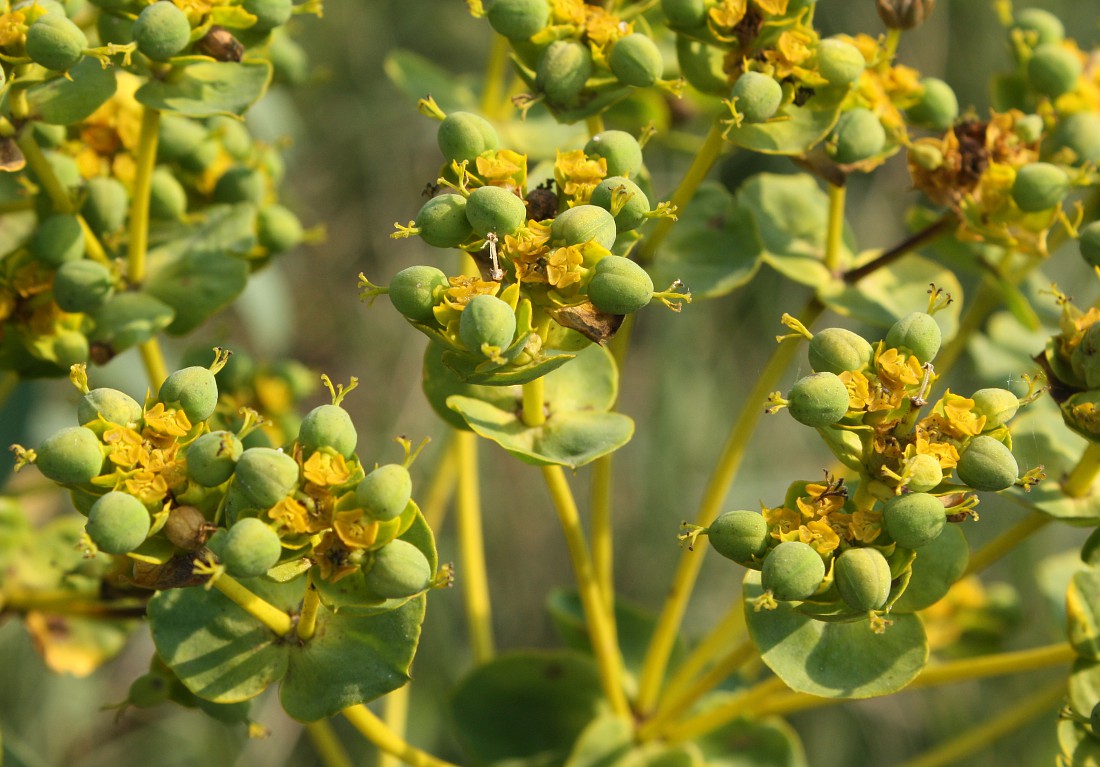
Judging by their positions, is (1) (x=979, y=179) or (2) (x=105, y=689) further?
(2) (x=105, y=689)

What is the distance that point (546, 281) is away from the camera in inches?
68.8

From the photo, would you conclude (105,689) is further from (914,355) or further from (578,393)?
(914,355)

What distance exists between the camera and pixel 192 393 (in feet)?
5.55

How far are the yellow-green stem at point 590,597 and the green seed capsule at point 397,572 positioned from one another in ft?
1.34

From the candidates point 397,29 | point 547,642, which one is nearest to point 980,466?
point 547,642

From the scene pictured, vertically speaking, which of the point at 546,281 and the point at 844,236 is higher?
the point at 546,281

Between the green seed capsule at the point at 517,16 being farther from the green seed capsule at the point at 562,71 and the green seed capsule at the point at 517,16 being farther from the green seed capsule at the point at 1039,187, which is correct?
the green seed capsule at the point at 1039,187

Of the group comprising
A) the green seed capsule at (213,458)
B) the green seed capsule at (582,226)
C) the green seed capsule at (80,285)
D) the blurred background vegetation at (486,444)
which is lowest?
the blurred background vegetation at (486,444)

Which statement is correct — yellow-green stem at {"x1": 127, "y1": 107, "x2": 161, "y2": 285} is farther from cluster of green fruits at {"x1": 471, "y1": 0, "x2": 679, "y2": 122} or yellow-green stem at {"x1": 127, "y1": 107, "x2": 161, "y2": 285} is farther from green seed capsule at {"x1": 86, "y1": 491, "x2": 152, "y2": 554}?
green seed capsule at {"x1": 86, "y1": 491, "x2": 152, "y2": 554}

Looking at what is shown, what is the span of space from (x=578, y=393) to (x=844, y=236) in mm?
834

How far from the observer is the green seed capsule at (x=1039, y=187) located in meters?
2.17

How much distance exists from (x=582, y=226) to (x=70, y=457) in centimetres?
77

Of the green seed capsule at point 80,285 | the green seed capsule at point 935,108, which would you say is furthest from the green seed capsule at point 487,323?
the green seed capsule at point 935,108

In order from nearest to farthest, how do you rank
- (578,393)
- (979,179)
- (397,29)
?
1. (578,393)
2. (979,179)
3. (397,29)
